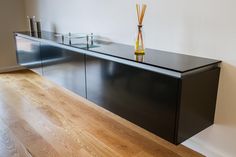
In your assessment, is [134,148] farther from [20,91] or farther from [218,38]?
[20,91]

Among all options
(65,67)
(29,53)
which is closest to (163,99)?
(65,67)

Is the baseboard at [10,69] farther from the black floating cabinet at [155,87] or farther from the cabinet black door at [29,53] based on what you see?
the black floating cabinet at [155,87]

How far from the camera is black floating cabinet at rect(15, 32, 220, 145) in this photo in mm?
1432

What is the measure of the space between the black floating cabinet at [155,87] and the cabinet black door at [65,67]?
0.8 inches

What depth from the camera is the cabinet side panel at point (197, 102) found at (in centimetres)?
143

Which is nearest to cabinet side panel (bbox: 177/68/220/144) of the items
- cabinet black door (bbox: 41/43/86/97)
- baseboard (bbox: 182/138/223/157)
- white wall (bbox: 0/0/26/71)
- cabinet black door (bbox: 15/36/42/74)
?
baseboard (bbox: 182/138/223/157)

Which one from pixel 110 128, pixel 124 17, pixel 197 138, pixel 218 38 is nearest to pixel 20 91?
pixel 110 128

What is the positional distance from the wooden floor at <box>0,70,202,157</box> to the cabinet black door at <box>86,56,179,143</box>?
0.30m

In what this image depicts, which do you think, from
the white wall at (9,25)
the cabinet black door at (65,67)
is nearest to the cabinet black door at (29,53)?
the cabinet black door at (65,67)

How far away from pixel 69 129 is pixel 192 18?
1439 millimetres

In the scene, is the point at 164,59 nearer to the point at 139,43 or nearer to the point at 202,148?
the point at 139,43

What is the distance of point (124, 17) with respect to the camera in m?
2.27

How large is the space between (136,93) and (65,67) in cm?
108

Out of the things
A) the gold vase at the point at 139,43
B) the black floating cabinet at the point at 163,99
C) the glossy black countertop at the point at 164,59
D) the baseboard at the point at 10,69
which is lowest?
the baseboard at the point at 10,69
